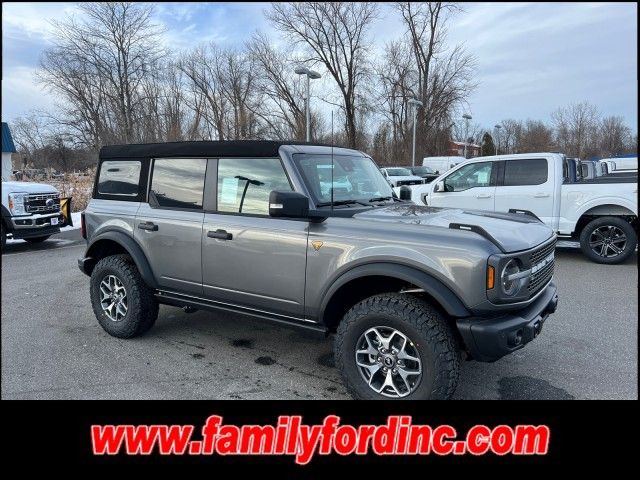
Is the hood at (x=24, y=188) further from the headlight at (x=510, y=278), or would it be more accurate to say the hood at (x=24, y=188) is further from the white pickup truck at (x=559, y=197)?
the headlight at (x=510, y=278)

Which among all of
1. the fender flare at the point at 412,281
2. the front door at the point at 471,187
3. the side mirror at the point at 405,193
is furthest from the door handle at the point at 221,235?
the front door at the point at 471,187

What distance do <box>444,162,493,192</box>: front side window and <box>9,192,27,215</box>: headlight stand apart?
8.83m

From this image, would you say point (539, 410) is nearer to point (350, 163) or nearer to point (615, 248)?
point (350, 163)

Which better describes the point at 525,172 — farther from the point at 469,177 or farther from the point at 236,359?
the point at 236,359

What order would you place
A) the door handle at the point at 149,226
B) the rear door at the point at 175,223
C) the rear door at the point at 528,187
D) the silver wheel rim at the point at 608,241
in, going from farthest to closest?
the rear door at the point at 528,187 < the silver wheel rim at the point at 608,241 < the door handle at the point at 149,226 < the rear door at the point at 175,223

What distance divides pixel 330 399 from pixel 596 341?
2843 millimetres

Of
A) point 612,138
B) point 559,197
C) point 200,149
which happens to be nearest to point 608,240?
point 559,197

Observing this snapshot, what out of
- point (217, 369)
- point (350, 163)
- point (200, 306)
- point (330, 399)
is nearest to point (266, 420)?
point (330, 399)

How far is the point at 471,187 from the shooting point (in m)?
9.09

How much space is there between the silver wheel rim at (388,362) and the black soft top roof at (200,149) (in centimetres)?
167

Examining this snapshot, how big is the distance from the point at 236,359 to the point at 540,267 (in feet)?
8.67

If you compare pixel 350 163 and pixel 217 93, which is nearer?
pixel 350 163

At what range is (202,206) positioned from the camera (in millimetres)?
4098

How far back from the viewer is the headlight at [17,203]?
9.62 m
